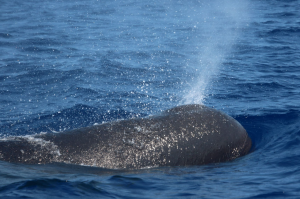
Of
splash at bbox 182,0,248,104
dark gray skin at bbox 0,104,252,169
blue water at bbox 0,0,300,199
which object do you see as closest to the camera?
blue water at bbox 0,0,300,199

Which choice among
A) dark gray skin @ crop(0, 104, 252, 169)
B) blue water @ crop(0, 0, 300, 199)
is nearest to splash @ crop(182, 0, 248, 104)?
blue water @ crop(0, 0, 300, 199)

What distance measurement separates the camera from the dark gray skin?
22.3 feet

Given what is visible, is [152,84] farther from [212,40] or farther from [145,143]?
[212,40]

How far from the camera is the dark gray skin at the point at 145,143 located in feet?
22.3

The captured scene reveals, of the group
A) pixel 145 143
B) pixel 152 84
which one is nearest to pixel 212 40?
pixel 152 84

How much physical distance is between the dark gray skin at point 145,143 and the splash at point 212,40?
14.7ft

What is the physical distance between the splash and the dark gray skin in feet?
14.7

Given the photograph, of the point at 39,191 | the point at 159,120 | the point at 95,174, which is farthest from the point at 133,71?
the point at 39,191

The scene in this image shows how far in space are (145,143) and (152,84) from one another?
23.1ft

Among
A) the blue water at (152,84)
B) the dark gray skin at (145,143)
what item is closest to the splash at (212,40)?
the blue water at (152,84)

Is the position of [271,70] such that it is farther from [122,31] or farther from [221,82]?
[122,31]

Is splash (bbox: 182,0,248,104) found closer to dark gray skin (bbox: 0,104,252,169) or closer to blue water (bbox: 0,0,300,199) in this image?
blue water (bbox: 0,0,300,199)

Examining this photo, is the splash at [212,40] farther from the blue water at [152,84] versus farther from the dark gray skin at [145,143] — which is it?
the dark gray skin at [145,143]

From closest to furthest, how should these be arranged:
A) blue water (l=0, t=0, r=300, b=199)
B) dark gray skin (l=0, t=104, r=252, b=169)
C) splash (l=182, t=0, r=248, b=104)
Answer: blue water (l=0, t=0, r=300, b=199) < dark gray skin (l=0, t=104, r=252, b=169) < splash (l=182, t=0, r=248, b=104)
